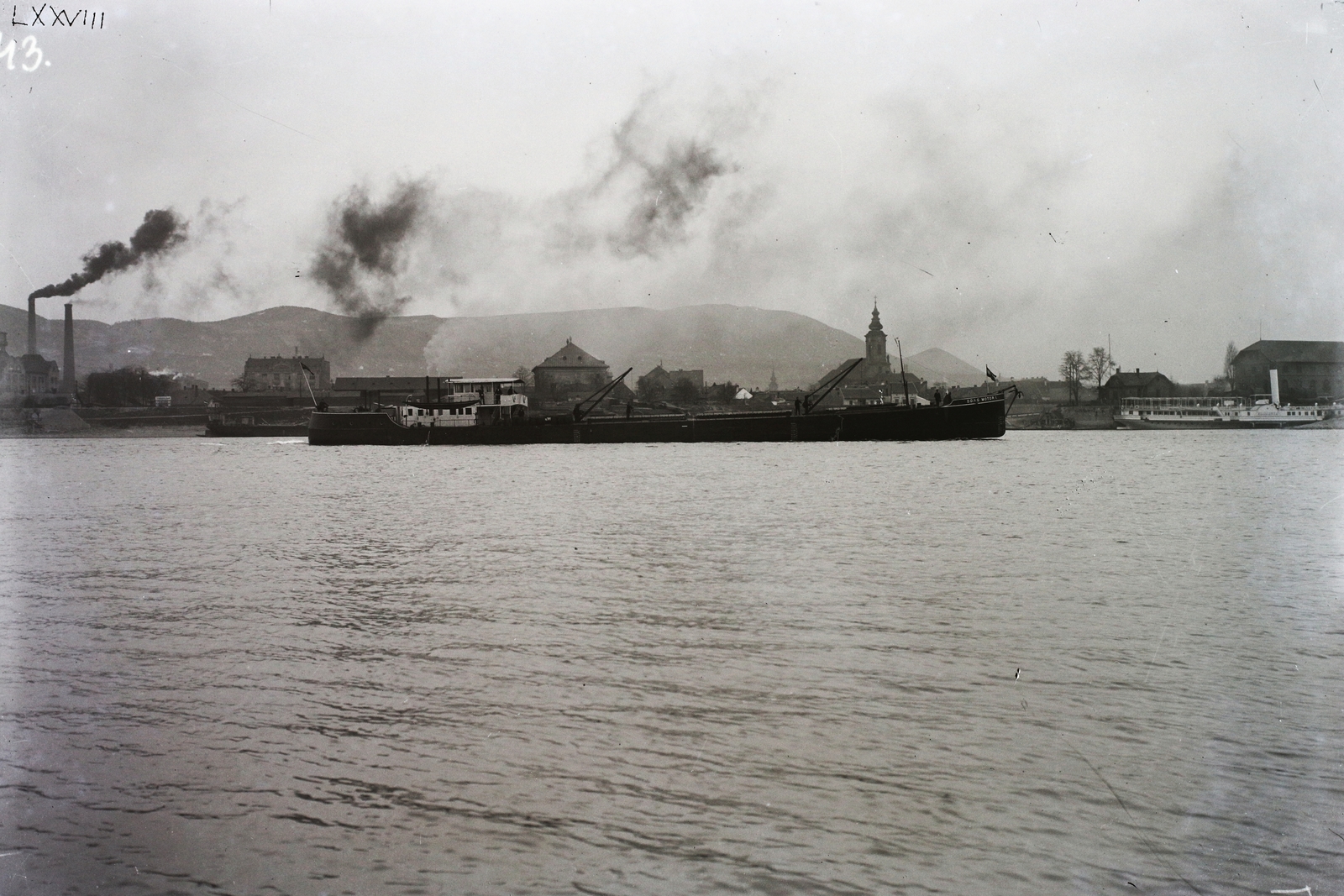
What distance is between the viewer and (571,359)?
121688 millimetres

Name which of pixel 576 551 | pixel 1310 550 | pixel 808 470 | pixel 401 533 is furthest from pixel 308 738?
pixel 808 470

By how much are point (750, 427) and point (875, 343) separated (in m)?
61.4

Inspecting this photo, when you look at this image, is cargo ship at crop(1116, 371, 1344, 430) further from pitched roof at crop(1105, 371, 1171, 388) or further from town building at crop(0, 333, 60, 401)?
town building at crop(0, 333, 60, 401)

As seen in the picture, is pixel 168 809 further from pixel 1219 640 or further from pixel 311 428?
pixel 311 428

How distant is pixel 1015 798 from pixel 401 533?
15.5m

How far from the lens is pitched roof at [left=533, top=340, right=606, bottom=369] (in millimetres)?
121625

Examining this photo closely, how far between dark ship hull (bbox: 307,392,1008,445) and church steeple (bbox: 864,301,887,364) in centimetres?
5616

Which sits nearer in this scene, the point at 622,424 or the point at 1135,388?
the point at 622,424

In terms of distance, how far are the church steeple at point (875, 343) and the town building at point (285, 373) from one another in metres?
67.0

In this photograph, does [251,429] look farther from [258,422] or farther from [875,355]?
[875,355]

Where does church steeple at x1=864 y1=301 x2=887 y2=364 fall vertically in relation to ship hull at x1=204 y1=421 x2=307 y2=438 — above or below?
above

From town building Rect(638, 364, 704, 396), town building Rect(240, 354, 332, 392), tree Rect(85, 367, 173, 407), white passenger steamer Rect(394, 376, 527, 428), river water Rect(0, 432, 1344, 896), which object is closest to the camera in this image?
river water Rect(0, 432, 1344, 896)

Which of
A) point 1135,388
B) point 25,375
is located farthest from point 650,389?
point 25,375

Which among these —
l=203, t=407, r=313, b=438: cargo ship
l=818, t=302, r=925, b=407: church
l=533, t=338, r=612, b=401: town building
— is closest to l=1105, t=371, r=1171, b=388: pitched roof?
l=818, t=302, r=925, b=407: church
